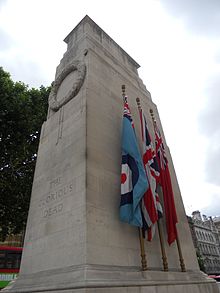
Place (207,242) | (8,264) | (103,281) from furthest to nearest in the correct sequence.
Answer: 1. (207,242)
2. (8,264)
3. (103,281)

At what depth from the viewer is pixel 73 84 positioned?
8992 mm

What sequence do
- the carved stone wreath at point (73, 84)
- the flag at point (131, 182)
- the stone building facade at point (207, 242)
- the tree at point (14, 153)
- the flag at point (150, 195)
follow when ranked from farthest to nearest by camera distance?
the stone building facade at point (207, 242) < the tree at point (14, 153) < the carved stone wreath at point (73, 84) < the flag at point (150, 195) < the flag at point (131, 182)

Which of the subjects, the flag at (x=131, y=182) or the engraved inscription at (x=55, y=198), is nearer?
the flag at (x=131, y=182)

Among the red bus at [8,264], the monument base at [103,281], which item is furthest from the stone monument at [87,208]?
the red bus at [8,264]

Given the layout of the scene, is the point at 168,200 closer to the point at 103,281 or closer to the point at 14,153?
the point at 103,281

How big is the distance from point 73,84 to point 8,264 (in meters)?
15.5

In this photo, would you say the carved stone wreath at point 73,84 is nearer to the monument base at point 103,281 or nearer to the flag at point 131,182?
the flag at point 131,182

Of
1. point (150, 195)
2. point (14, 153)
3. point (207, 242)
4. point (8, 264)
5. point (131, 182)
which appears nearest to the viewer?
point (131, 182)

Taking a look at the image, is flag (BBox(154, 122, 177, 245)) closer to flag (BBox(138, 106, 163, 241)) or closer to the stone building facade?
flag (BBox(138, 106, 163, 241))

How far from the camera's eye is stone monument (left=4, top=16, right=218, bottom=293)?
17.3 ft

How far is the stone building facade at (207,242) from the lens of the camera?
192 feet

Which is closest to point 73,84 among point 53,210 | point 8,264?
point 53,210

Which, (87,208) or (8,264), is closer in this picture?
(87,208)

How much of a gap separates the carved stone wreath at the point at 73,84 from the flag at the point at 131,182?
2.66 meters
